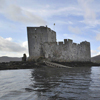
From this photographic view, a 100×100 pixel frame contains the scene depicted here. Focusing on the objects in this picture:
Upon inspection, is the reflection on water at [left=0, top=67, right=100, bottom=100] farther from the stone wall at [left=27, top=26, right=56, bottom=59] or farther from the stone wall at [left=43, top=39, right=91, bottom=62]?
the stone wall at [left=27, top=26, right=56, bottom=59]

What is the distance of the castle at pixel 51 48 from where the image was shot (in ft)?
105

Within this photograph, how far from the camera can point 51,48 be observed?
1265 inches

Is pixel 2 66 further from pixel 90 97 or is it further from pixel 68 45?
pixel 90 97

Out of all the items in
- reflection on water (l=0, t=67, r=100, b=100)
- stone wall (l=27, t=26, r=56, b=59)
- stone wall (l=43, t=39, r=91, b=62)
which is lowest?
reflection on water (l=0, t=67, r=100, b=100)

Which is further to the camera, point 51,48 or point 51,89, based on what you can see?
point 51,48

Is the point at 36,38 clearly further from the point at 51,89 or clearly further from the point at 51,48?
the point at 51,89

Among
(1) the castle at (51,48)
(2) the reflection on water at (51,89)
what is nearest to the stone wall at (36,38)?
(1) the castle at (51,48)

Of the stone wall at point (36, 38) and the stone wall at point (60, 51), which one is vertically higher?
the stone wall at point (36, 38)

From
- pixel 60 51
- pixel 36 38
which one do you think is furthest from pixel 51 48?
pixel 36 38

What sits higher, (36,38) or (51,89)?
(36,38)

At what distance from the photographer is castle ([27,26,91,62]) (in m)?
31.9

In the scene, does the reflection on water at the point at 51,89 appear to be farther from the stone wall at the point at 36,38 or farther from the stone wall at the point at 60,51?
the stone wall at the point at 36,38

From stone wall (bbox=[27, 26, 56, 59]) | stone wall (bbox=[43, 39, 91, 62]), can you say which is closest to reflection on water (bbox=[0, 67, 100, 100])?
stone wall (bbox=[43, 39, 91, 62])

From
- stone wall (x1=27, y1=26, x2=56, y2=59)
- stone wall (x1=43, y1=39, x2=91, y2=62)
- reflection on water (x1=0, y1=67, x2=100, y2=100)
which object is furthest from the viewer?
stone wall (x1=27, y1=26, x2=56, y2=59)
